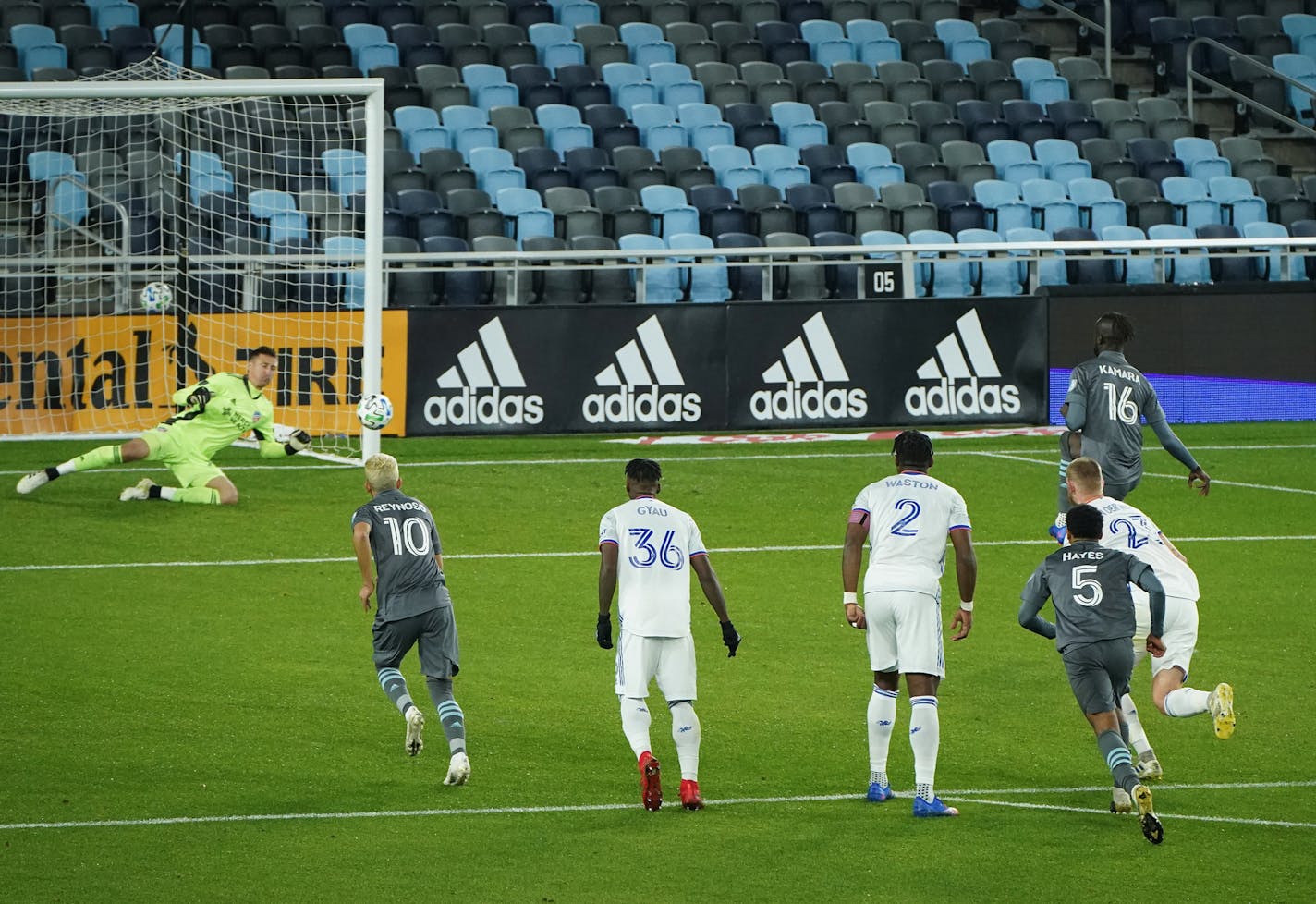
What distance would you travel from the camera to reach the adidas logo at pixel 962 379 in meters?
22.2

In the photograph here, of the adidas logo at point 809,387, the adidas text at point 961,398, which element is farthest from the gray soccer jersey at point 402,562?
the adidas text at point 961,398

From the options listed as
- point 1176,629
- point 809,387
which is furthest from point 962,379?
point 1176,629

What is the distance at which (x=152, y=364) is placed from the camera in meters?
20.6

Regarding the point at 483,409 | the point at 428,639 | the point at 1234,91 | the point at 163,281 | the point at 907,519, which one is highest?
the point at 1234,91

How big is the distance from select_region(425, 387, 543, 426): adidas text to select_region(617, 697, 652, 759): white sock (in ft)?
41.0

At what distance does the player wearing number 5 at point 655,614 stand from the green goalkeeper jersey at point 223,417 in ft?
30.2

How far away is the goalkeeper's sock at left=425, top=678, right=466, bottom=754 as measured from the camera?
9.71 meters

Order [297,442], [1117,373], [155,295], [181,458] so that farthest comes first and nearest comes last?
[155,295]
[181,458]
[297,442]
[1117,373]

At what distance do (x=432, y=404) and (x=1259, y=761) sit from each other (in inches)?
507

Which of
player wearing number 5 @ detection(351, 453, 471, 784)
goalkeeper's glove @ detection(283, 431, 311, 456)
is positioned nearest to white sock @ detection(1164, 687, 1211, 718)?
player wearing number 5 @ detection(351, 453, 471, 784)

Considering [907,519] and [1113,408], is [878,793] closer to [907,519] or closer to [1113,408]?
[907,519]

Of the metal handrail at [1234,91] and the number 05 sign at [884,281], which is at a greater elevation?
the metal handrail at [1234,91]

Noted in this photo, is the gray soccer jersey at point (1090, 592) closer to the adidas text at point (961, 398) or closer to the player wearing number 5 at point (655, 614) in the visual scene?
the player wearing number 5 at point (655, 614)

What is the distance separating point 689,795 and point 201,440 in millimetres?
10130
